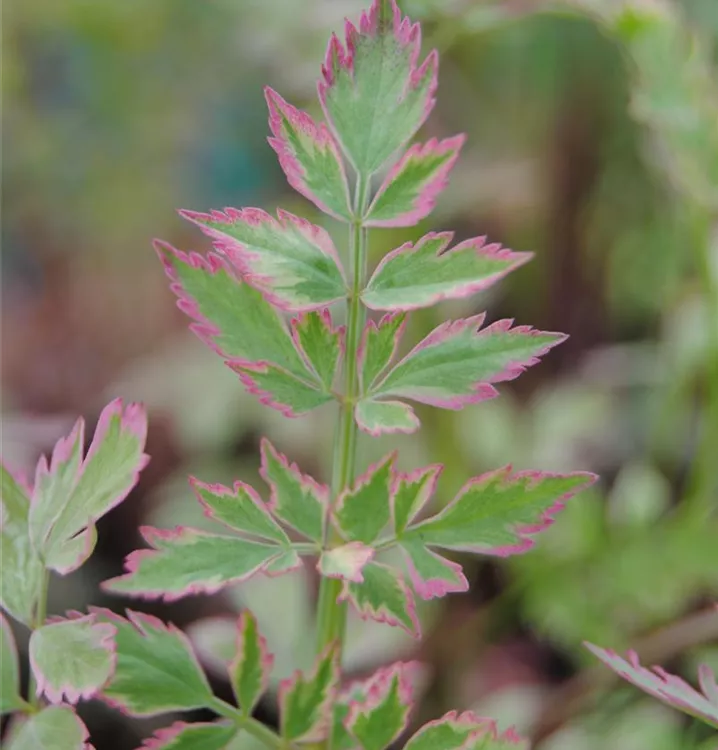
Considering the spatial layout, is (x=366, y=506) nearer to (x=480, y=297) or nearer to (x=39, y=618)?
(x=39, y=618)

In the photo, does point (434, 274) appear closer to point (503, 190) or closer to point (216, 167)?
point (503, 190)

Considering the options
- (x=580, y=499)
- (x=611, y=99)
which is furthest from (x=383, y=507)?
(x=611, y=99)

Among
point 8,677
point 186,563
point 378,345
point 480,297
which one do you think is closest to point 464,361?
point 378,345

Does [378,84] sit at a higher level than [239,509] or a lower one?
higher

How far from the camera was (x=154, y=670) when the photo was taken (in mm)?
442

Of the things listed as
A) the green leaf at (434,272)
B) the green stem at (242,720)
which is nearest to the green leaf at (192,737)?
the green stem at (242,720)

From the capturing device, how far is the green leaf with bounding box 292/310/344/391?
42 cm

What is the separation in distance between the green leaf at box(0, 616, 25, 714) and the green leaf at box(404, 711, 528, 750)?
0.60ft

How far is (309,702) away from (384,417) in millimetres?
152

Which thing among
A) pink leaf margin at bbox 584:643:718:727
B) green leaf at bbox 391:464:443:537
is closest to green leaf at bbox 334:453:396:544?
green leaf at bbox 391:464:443:537

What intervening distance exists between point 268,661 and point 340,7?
902mm

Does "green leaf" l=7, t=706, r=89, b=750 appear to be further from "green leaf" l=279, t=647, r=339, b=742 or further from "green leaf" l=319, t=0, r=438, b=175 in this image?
"green leaf" l=319, t=0, r=438, b=175

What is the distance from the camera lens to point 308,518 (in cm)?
44

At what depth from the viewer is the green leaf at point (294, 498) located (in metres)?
0.44
